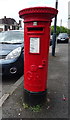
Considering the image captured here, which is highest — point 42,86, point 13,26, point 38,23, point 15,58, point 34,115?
point 13,26

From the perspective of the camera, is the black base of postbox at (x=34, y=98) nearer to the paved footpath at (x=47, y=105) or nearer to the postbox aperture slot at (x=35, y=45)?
the paved footpath at (x=47, y=105)

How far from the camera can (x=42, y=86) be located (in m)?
2.93

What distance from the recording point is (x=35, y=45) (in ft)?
8.89

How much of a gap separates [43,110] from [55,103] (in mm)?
348

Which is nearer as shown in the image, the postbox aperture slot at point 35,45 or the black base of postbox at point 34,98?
the postbox aperture slot at point 35,45

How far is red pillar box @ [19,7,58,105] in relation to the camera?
8.55ft

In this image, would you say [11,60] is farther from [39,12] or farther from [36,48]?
[39,12]

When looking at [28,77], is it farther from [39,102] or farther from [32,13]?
[32,13]

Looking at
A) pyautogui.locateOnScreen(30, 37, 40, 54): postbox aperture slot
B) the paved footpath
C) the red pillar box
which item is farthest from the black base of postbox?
pyautogui.locateOnScreen(30, 37, 40, 54): postbox aperture slot

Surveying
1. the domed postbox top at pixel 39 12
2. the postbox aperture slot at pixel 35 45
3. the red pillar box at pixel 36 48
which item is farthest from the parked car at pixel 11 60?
the domed postbox top at pixel 39 12

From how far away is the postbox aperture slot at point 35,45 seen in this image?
2.67 meters

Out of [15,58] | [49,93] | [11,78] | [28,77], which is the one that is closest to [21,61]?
[15,58]

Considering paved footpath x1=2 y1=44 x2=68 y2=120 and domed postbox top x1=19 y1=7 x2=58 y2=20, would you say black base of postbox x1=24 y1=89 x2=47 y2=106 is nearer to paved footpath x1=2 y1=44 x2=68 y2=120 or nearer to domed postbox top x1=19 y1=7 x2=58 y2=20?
paved footpath x1=2 y1=44 x2=68 y2=120

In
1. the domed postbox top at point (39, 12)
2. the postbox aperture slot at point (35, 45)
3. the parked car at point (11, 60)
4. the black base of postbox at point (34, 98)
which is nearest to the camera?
the domed postbox top at point (39, 12)
